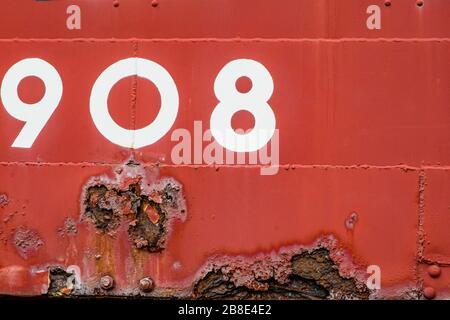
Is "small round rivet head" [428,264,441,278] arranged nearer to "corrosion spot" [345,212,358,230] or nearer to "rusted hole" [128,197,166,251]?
"corrosion spot" [345,212,358,230]

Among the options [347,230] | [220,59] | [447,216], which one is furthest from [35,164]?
[447,216]

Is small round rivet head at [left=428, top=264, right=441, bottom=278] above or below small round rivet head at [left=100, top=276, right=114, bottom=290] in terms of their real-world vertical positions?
above

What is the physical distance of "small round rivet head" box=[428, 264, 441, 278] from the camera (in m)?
2.35

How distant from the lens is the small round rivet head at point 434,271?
2.35 m

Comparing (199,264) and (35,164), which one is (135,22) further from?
(199,264)

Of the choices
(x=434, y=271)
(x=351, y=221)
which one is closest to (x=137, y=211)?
(x=351, y=221)

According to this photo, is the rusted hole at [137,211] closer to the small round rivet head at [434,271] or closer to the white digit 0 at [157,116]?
the white digit 0 at [157,116]

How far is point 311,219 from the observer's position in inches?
94.3

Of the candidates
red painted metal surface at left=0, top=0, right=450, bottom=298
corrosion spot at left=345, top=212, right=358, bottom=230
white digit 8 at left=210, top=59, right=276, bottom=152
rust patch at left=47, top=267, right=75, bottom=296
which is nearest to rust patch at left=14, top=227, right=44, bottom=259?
red painted metal surface at left=0, top=0, right=450, bottom=298

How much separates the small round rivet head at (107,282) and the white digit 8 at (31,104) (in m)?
0.68

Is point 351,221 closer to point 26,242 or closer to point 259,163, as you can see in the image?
point 259,163

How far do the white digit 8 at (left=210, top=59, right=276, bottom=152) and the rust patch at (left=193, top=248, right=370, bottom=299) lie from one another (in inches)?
20.1
